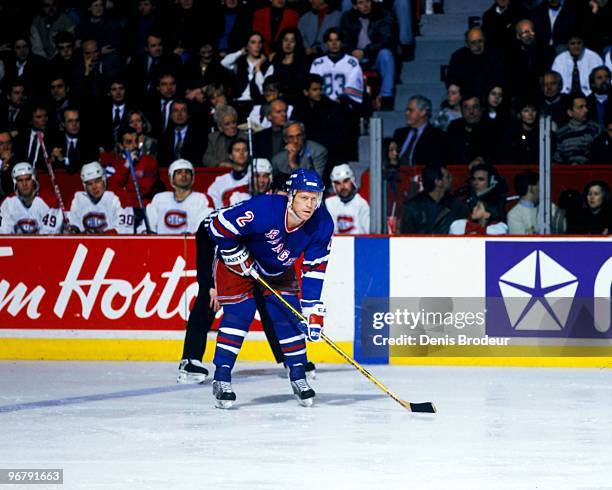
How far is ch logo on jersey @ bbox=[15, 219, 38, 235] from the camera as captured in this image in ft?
37.6

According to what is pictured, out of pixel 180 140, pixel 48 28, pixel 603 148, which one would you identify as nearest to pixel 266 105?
pixel 180 140

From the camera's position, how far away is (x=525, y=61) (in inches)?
493

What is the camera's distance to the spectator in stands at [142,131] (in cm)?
1242

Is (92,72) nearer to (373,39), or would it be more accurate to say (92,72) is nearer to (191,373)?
(373,39)

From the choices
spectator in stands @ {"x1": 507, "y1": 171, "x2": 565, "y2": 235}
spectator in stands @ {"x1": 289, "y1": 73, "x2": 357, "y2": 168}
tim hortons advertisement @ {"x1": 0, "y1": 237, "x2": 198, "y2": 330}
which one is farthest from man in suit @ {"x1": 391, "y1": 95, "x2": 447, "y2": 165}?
tim hortons advertisement @ {"x1": 0, "y1": 237, "x2": 198, "y2": 330}

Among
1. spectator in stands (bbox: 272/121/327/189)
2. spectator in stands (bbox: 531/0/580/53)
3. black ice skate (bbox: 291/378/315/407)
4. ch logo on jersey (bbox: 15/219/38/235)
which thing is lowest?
black ice skate (bbox: 291/378/315/407)

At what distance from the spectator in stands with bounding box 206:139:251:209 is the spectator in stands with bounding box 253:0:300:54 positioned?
257 cm

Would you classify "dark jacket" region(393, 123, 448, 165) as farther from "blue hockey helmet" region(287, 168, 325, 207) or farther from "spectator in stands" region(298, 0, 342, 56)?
"blue hockey helmet" region(287, 168, 325, 207)

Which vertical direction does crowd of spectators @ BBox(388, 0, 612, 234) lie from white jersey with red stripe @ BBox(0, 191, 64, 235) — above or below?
above

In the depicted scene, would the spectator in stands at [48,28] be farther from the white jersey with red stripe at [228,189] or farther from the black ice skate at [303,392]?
the black ice skate at [303,392]

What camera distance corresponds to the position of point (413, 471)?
239 inches

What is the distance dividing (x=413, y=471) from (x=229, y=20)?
9000mm

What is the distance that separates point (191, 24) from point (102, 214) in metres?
3.41

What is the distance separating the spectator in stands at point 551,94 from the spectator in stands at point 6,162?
184 inches
